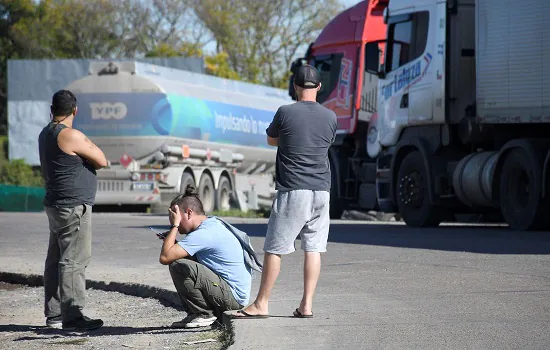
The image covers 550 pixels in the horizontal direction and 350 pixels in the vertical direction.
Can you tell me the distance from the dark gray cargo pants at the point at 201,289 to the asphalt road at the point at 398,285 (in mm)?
381

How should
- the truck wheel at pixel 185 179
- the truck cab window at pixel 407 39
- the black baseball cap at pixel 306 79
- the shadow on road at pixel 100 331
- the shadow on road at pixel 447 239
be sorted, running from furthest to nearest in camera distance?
the truck wheel at pixel 185 179, the truck cab window at pixel 407 39, the shadow on road at pixel 447 239, the shadow on road at pixel 100 331, the black baseball cap at pixel 306 79

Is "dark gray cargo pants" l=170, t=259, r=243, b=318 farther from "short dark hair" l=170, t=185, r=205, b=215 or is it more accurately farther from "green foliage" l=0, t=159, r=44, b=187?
"green foliage" l=0, t=159, r=44, b=187

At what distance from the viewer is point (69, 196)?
27.3 ft

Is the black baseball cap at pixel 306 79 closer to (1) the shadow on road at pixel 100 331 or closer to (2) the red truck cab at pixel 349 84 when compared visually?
(1) the shadow on road at pixel 100 331

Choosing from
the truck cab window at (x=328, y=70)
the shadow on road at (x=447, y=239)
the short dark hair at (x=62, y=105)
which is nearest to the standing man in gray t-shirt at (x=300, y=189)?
the short dark hair at (x=62, y=105)

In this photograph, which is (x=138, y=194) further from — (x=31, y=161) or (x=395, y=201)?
(x=31, y=161)

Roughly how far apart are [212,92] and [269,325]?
79.4ft

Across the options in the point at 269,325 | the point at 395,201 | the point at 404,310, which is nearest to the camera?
the point at 269,325

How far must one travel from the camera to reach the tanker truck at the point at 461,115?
53.8ft

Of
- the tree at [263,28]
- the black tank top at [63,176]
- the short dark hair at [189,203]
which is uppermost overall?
the tree at [263,28]

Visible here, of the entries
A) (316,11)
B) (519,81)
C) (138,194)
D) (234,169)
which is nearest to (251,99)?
(234,169)

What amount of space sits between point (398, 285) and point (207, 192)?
2080 cm

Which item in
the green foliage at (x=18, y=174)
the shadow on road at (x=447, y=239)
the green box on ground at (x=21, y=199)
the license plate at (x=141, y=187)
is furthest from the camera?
the green foliage at (x=18, y=174)

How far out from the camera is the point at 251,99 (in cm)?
3428
